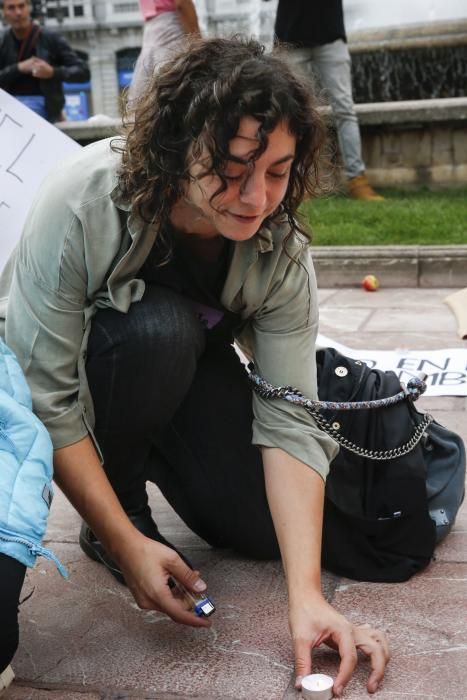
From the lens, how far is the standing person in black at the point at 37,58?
22.3 feet

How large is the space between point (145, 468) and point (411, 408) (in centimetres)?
59

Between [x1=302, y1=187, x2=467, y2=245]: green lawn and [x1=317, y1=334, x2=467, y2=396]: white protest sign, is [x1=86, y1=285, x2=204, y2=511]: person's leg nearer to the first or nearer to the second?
[x1=317, y1=334, x2=467, y2=396]: white protest sign

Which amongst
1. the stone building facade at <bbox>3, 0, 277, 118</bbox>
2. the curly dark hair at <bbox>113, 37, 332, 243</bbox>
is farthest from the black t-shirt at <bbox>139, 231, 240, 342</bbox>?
the stone building facade at <bbox>3, 0, 277, 118</bbox>

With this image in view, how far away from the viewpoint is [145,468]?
2.19m

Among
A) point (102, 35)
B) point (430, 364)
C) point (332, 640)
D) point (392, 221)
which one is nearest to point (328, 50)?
point (392, 221)

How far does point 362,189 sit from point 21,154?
3806 millimetres

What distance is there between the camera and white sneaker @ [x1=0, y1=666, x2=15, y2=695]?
63.6 inches

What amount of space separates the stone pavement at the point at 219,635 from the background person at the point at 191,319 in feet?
Answer: 0.23

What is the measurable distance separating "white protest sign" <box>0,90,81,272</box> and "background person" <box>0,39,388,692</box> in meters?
1.19

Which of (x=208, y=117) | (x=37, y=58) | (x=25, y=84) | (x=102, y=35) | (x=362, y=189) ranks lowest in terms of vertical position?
(x=102, y=35)

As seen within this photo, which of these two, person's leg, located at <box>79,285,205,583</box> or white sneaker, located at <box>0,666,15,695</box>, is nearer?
white sneaker, located at <box>0,666,15,695</box>

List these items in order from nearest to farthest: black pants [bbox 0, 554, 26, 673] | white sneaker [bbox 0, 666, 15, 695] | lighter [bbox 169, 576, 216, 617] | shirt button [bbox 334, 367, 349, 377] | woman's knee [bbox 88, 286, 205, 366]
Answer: black pants [bbox 0, 554, 26, 673] < white sneaker [bbox 0, 666, 15, 695] < lighter [bbox 169, 576, 216, 617] < woman's knee [bbox 88, 286, 205, 366] < shirt button [bbox 334, 367, 349, 377]

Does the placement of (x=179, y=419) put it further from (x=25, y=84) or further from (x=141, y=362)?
(x=25, y=84)

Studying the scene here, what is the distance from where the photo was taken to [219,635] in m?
1.87
